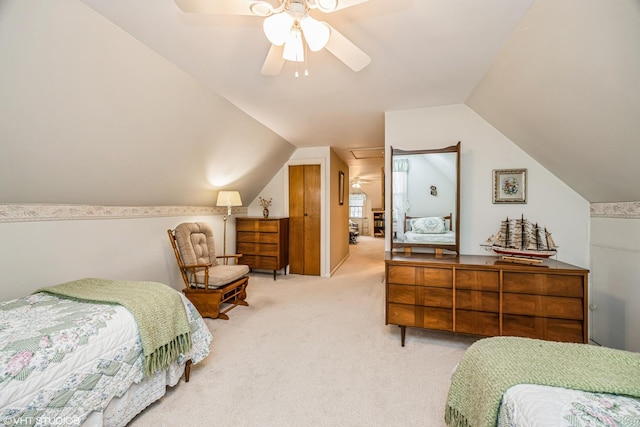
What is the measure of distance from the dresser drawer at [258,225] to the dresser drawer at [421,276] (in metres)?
2.46

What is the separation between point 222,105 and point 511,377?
9.72 ft

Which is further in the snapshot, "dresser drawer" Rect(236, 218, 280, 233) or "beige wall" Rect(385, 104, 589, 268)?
"dresser drawer" Rect(236, 218, 280, 233)

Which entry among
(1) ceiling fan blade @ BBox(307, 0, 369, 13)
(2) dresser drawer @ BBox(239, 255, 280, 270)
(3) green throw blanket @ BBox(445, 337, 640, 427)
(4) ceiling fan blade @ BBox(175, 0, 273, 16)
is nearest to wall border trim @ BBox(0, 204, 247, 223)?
(2) dresser drawer @ BBox(239, 255, 280, 270)

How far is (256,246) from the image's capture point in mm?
4535

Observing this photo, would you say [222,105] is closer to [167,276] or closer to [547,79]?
[167,276]

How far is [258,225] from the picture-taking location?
449 centimetres

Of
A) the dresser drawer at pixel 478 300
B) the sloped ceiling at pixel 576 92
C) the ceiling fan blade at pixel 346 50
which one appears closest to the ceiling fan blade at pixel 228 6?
the ceiling fan blade at pixel 346 50

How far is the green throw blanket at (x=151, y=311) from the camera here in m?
1.54

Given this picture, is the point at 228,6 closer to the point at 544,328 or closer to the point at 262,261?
the point at 544,328

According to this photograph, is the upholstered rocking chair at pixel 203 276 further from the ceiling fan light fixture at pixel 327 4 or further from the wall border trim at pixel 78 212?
the ceiling fan light fixture at pixel 327 4

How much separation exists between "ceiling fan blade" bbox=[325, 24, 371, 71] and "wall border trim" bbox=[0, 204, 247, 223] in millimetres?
2565

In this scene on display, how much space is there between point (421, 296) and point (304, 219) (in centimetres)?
279

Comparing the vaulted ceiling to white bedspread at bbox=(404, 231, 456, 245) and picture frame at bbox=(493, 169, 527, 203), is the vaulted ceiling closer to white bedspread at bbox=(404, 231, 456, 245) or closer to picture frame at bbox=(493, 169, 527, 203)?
picture frame at bbox=(493, 169, 527, 203)

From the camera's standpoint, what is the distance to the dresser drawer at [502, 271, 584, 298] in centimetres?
201
